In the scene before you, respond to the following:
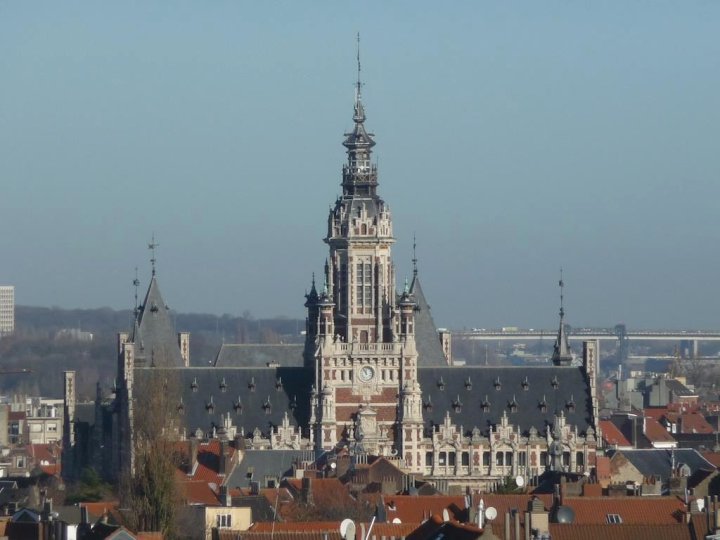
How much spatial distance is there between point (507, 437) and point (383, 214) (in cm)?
1052

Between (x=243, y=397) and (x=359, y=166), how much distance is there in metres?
10.9

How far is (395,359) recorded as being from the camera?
132m

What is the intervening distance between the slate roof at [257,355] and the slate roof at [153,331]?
489 centimetres

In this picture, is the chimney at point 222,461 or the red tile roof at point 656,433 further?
the red tile roof at point 656,433

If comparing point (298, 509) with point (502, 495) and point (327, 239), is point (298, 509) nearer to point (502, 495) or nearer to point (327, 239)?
point (502, 495)

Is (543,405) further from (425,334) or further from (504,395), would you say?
(425,334)

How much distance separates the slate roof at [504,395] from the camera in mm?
133375

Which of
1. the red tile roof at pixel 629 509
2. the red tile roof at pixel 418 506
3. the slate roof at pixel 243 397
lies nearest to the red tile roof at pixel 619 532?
the red tile roof at pixel 629 509

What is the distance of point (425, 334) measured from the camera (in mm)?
141125

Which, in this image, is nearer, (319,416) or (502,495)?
(502,495)

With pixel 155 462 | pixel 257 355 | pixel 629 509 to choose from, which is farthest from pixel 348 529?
pixel 257 355

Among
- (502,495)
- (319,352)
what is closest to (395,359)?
(319,352)

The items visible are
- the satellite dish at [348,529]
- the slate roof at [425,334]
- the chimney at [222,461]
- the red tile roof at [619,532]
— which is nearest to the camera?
the satellite dish at [348,529]

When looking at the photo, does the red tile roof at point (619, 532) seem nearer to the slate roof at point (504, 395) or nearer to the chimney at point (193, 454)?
the chimney at point (193, 454)
